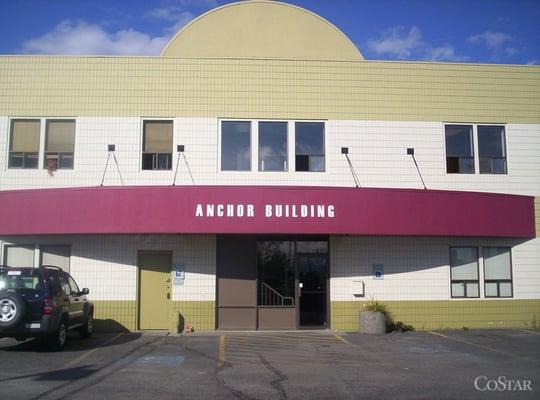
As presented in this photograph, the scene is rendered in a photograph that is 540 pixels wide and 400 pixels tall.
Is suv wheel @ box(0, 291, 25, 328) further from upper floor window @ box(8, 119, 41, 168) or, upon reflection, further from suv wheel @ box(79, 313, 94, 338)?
upper floor window @ box(8, 119, 41, 168)

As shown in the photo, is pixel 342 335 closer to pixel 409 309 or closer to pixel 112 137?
pixel 409 309

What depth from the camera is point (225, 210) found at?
16.2m

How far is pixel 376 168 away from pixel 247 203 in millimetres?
4729

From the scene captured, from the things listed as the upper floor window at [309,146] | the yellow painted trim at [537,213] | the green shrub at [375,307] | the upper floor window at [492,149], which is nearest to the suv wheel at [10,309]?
the upper floor window at [309,146]

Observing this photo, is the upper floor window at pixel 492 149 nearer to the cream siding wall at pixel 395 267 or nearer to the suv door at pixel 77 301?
the cream siding wall at pixel 395 267

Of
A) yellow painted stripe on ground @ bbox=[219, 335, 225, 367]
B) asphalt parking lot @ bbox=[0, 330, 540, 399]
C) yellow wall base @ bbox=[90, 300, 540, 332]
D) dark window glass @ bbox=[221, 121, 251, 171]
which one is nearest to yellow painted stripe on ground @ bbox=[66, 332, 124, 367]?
asphalt parking lot @ bbox=[0, 330, 540, 399]

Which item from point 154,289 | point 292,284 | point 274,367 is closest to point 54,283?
point 154,289

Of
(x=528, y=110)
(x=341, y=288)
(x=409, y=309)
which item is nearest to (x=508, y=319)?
(x=409, y=309)

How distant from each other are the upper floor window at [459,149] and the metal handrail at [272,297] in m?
6.71

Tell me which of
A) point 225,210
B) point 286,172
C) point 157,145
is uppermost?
point 157,145

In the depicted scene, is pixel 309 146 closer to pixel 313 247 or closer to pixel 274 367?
pixel 313 247

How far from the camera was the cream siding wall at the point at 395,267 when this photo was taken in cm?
1811

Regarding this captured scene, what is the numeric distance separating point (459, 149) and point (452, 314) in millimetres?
5366

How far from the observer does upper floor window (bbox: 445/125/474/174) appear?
18.9 m
